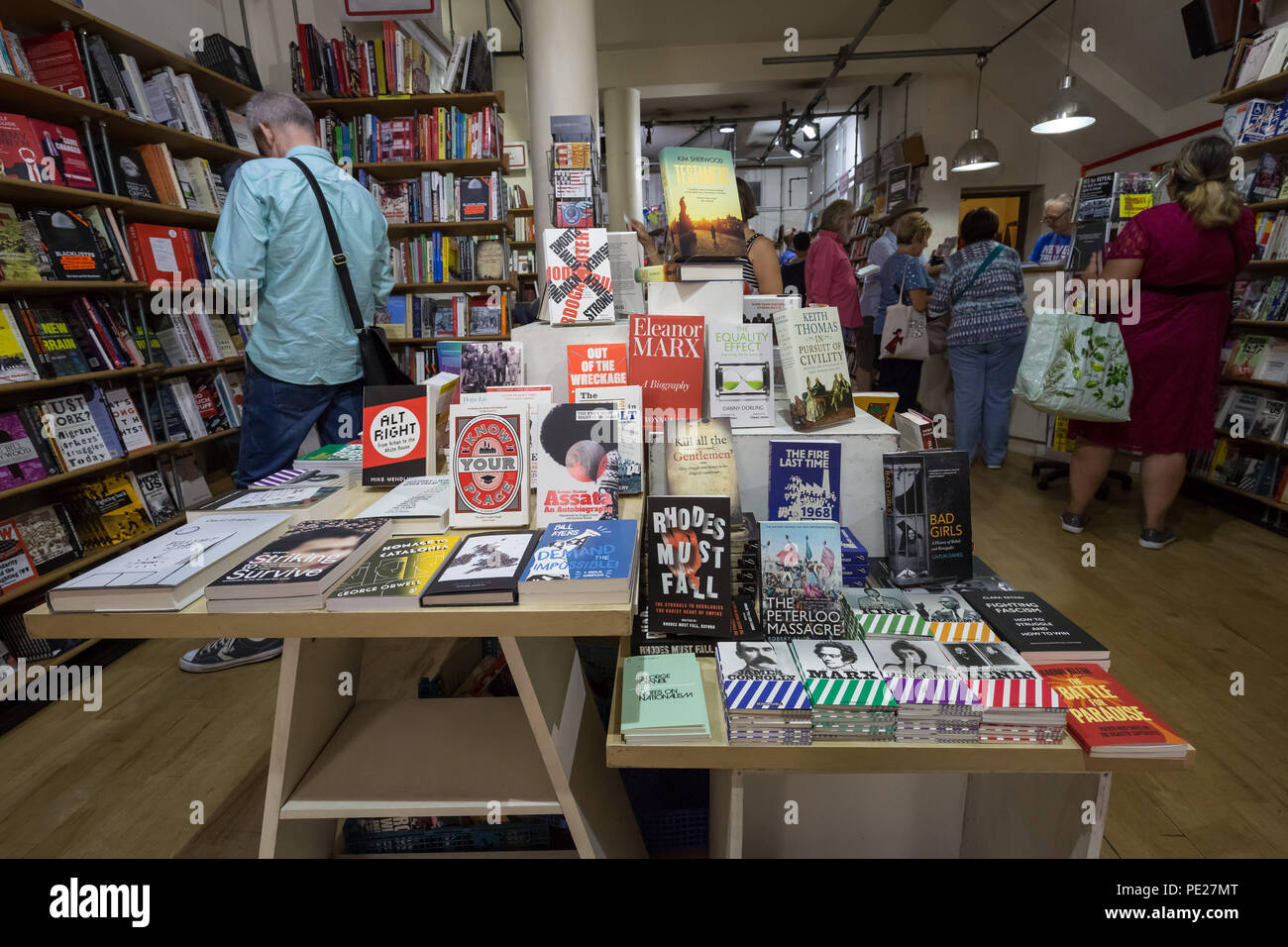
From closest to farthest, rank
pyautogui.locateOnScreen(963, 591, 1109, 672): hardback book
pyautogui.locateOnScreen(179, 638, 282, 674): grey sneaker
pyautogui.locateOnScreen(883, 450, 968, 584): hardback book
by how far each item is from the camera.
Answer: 1. pyautogui.locateOnScreen(963, 591, 1109, 672): hardback book
2. pyautogui.locateOnScreen(883, 450, 968, 584): hardback book
3. pyautogui.locateOnScreen(179, 638, 282, 674): grey sneaker

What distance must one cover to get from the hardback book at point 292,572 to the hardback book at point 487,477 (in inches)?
7.6

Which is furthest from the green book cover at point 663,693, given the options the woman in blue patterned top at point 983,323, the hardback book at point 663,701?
the woman in blue patterned top at point 983,323

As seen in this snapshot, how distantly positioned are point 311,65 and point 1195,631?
17.7 ft

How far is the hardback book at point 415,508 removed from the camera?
135 centimetres

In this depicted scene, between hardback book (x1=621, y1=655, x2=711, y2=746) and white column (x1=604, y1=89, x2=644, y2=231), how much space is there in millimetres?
7114

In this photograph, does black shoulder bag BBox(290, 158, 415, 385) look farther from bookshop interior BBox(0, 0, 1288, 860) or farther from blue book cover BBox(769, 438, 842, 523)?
blue book cover BBox(769, 438, 842, 523)

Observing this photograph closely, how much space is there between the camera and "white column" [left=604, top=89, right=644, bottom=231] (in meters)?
7.94

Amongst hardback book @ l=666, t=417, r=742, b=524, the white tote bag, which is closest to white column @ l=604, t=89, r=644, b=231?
the white tote bag

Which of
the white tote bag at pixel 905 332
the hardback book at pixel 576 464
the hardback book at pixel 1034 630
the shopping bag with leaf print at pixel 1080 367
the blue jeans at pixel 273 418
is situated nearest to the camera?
the hardback book at pixel 1034 630

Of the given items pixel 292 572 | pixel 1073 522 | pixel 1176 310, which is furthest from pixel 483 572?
pixel 1073 522

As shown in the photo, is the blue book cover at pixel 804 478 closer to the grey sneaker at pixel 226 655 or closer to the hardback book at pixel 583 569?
the hardback book at pixel 583 569

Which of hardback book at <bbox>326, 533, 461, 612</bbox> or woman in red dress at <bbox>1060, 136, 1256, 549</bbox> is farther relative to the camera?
woman in red dress at <bbox>1060, 136, 1256, 549</bbox>

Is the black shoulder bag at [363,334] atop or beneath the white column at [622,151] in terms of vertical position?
beneath

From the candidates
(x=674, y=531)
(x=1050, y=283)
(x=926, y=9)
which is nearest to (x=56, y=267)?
(x=674, y=531)
